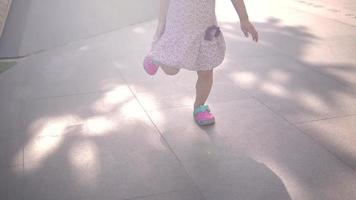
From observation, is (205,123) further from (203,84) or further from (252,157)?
(252,157)

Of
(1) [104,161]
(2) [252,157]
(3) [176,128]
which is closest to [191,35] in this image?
(3) [176,128]

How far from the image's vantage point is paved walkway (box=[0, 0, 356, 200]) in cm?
288

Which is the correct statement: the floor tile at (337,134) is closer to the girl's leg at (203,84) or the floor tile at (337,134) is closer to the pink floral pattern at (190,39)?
the girl's leg at (203,84)

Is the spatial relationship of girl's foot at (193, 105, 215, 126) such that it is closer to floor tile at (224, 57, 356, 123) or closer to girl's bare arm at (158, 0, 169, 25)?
floor tile at (224, 57, 356, 123)

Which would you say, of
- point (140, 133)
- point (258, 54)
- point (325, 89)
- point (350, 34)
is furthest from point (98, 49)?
point (350, 34)

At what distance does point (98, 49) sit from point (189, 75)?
158 centimetres

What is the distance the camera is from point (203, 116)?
12.1ft

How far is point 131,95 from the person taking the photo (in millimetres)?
4340

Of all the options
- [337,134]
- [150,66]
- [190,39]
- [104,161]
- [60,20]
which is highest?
[190,39]

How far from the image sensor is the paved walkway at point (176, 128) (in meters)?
2.88

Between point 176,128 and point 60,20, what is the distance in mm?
4071

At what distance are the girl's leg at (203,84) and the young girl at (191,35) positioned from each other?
0.08 m

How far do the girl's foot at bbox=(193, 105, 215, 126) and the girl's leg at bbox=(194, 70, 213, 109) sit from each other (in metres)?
0.07

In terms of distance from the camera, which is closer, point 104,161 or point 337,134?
point 104,161
